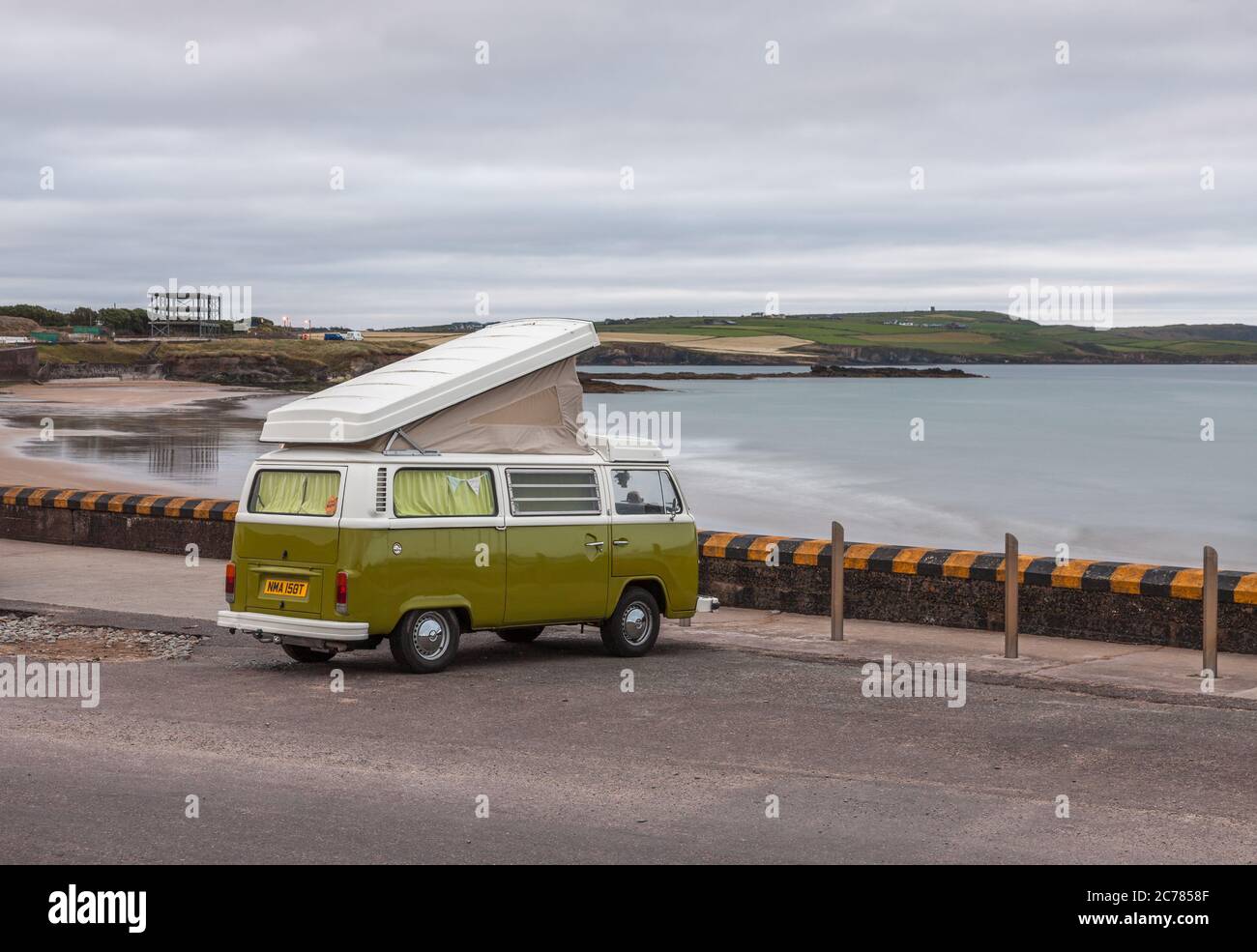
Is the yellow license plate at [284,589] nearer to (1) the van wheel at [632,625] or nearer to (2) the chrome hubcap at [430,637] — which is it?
(2) the chrome hubcap at [430,637]

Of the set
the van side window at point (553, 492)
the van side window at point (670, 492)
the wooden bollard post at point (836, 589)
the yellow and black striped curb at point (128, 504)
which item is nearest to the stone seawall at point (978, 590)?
the wooden bollard post at point (836, 589)

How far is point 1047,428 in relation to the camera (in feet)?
256

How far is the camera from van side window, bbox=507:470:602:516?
40.9ft

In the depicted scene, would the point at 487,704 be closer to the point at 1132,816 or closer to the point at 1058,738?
the point at 1058,738

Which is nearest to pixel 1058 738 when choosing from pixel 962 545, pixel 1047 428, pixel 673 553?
pixel 673 553

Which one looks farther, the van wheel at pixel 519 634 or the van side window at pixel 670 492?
the van wheel at pixel 519 634

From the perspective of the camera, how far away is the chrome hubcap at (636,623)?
1316 centimetres

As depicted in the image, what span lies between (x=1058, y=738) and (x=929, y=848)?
2904 mm

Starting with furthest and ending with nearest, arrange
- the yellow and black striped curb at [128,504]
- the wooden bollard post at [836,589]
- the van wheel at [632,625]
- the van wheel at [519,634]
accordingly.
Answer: the yellow and black striped curb at [128,504]
the wooden bollard post at [836,589]
the van wheel at [519,634]
the van wheel at [632,625]

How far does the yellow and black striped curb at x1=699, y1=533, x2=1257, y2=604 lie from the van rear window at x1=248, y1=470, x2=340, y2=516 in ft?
18.2

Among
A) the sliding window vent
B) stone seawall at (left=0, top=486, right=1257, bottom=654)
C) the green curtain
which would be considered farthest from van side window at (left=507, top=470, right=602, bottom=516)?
stone seawall at (left=0, top=486, right=1257, bottom=654)

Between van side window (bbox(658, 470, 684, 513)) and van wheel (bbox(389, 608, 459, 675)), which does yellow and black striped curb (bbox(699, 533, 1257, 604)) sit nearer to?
van side window (bbox(658, 470, 684, 513))

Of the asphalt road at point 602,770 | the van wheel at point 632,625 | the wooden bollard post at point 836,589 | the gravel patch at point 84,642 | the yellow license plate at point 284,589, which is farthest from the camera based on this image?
the wooden bollard post at point 836,589

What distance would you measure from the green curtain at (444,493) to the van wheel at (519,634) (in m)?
1.93
